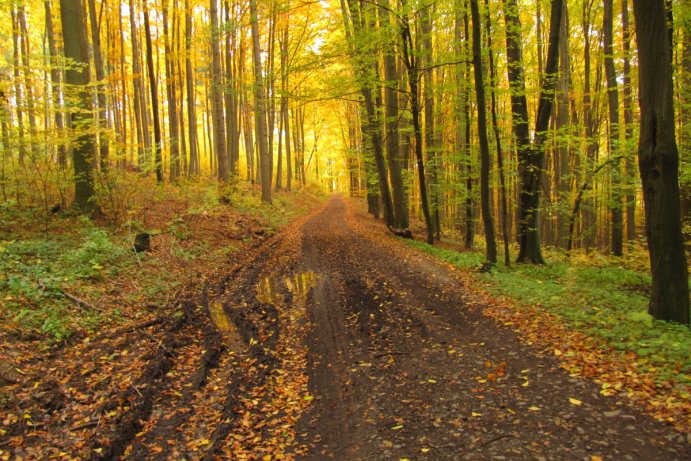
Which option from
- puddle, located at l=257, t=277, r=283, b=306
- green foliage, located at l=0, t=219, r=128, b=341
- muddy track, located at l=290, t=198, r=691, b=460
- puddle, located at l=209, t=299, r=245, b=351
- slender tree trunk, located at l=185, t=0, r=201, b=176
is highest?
slender tree trunk, located at l=185, t=0, r=201, b=176

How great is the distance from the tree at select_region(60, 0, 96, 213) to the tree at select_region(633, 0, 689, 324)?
1101cm

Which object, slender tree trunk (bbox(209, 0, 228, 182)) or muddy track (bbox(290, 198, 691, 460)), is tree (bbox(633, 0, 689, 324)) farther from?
slender tree trunk (bbox(209, 0, 228, 182))

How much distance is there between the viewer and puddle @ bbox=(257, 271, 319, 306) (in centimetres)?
800

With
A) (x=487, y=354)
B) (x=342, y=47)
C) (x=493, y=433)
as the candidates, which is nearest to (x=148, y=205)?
(x=342, y=47)

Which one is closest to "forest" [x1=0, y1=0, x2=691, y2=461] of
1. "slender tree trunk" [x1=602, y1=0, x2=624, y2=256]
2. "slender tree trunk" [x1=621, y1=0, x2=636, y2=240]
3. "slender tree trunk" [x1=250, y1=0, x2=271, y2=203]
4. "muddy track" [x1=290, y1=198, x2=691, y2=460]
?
"muddy track" [x1=290, y1=198, x2=691, y2=460]

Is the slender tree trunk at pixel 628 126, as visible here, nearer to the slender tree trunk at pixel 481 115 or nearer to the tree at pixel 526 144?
the tree at pixel 526 144

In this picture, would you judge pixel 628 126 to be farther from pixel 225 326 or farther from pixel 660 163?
pixel 225 326

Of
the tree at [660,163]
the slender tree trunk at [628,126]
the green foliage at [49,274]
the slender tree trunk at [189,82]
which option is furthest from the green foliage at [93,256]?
the slender tree trunk at [628,126]

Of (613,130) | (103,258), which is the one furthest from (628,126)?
(103,258)

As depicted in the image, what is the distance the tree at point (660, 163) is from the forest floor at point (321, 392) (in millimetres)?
1754

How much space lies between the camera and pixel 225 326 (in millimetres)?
6629

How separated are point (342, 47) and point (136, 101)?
1507 centimetres

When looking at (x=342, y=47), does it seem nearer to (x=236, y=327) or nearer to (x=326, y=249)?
(x=326, y=249)

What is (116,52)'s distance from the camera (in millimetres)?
20562
